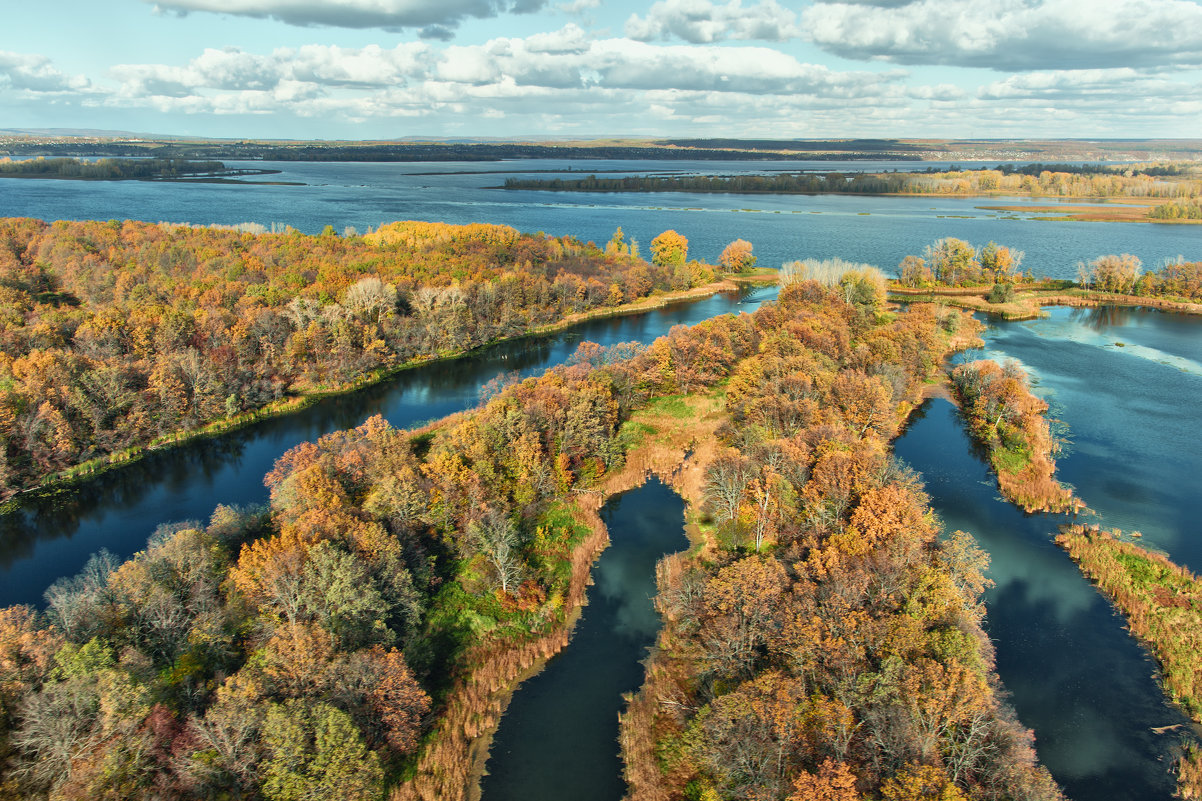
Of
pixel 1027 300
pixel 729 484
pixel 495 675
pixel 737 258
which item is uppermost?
pixel 737 258

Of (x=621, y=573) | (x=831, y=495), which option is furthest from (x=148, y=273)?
(x=831, y=495)

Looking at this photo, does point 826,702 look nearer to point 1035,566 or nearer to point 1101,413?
point 1035,566

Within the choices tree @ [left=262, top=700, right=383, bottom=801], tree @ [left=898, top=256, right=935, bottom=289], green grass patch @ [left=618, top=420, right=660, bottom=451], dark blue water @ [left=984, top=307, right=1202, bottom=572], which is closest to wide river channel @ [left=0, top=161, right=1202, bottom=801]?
dark blue water @ [left=984, top=307, right=1202, bottom=572]

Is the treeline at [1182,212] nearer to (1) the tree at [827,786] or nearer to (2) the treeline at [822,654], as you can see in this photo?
(2) the treeline at [822,654]

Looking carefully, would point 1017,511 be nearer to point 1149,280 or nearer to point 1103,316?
point 1103,316

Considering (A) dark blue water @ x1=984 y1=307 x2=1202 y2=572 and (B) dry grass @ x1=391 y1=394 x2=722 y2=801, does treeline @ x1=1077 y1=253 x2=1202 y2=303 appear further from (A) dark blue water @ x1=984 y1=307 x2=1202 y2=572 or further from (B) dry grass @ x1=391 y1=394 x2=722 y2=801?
(B) dry grass @ x1=391 y1=394 x2=722 y2=801

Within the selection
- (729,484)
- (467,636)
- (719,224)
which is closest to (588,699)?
(467,636)
